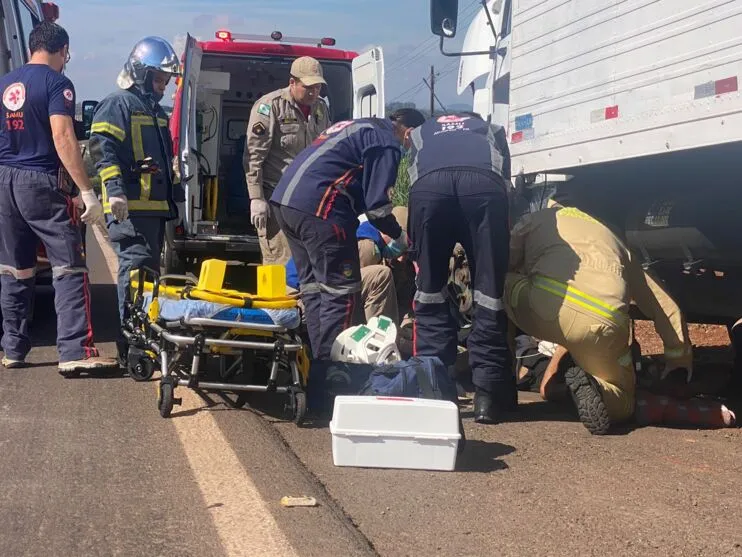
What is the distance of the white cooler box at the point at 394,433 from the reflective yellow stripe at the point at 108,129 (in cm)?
291

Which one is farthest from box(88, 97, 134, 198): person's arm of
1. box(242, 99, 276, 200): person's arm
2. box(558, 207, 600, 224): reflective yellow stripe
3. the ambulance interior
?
box(558, 207, 600, 224): reflective yellow stripe

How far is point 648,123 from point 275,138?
2986mm

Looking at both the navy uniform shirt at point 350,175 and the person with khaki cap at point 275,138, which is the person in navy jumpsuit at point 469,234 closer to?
the navy uniform shirt at point 350,175

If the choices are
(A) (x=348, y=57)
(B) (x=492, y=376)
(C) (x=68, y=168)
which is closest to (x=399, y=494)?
(B) (x=492, y=376)

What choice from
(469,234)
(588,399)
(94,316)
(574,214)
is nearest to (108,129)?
(469,234)

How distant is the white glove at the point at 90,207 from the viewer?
6113mm

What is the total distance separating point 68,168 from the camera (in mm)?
6113

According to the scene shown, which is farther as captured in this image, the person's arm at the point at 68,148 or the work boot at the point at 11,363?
the work boot at the point at 11,363

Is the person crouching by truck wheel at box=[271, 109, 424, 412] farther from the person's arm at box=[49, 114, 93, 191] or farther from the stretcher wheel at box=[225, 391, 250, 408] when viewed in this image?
the person's arm at box=[49, 114, 93, 191]

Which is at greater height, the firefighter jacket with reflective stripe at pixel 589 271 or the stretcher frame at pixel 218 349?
the firefighter jacket with reflective stripe at pixel 589 271

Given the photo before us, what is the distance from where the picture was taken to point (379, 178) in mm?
5449

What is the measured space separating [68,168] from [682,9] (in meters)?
3.65

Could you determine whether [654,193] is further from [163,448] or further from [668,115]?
[163,448]

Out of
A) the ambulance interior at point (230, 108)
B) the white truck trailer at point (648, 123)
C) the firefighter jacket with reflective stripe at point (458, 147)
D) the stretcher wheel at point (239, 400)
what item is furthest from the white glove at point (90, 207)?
the white truck trailer at point (648, 123)
